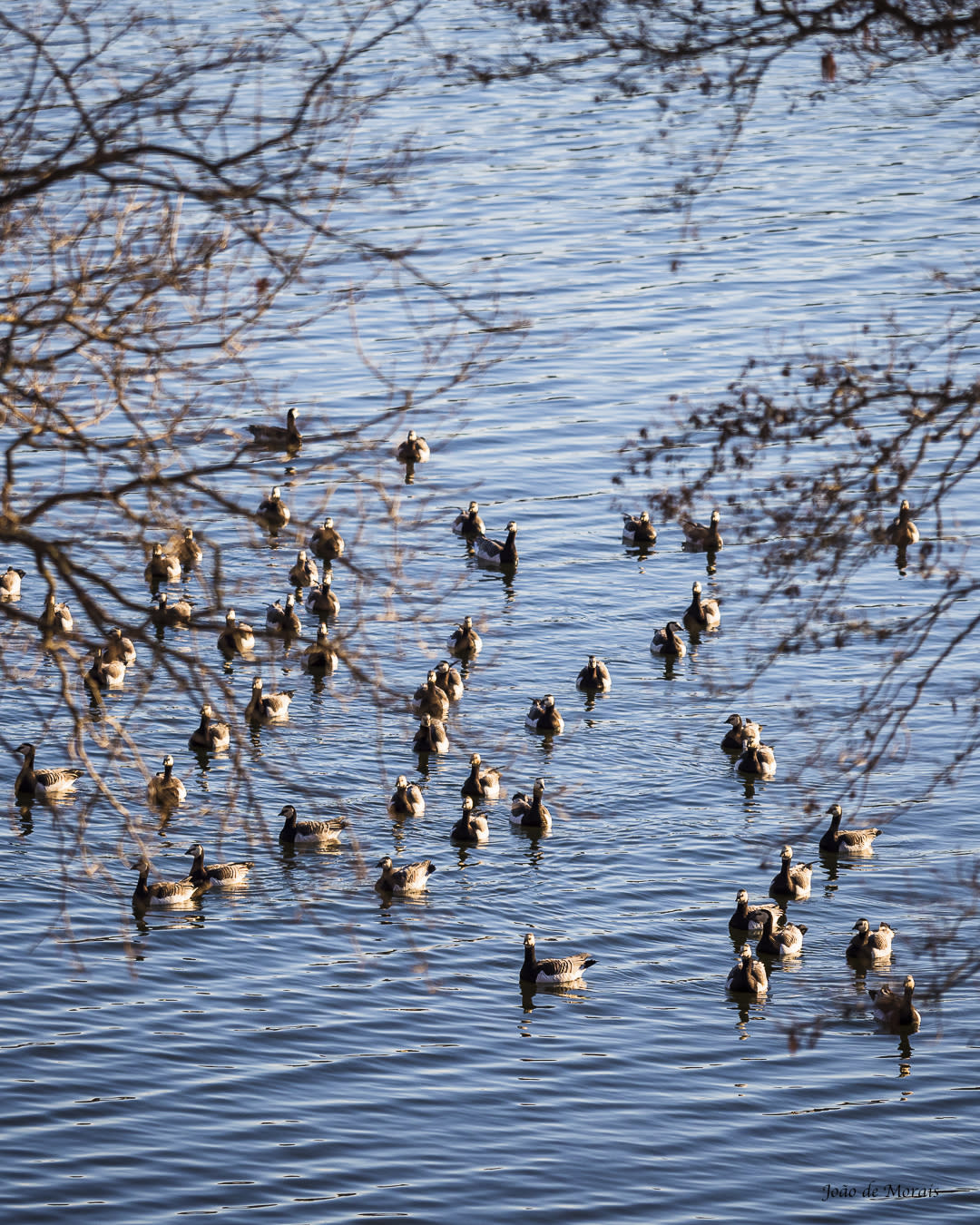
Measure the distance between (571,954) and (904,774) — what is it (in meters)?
6.55

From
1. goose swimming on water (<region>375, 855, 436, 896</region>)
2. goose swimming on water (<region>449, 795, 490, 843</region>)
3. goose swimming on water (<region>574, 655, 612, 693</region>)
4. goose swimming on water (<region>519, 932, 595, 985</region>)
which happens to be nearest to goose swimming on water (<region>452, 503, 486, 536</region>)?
goose swimming on water (<region>574, 655, 612, 693</region>)

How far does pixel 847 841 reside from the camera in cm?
2333

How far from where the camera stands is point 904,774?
2417 cm

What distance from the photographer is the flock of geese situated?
19641mm

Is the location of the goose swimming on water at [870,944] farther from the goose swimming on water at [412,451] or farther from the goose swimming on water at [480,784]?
the goose swimming on water at [412,451]

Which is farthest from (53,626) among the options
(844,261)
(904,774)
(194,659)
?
(844,261)

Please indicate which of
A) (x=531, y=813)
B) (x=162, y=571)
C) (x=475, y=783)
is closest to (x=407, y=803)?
(x=475, y=783)

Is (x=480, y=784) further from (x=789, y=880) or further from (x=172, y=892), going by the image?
(x=172, y=892)

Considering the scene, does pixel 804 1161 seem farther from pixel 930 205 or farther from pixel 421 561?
pixel 930 205

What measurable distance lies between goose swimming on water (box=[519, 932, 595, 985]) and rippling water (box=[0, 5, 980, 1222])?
19 centimetres

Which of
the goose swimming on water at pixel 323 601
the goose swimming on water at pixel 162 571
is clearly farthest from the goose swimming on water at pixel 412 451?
the goose swimming on water at pixel 162 571

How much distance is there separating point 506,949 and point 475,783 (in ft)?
13.5

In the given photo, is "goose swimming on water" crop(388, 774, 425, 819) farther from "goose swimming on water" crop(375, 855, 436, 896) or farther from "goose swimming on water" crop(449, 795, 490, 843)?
"goose swimming on water" crop(375, 855, 436, 896)

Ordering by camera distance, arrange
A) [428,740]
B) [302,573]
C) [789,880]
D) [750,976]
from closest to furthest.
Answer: [750,976] < [789,880] < [428,740] < [302,573]
